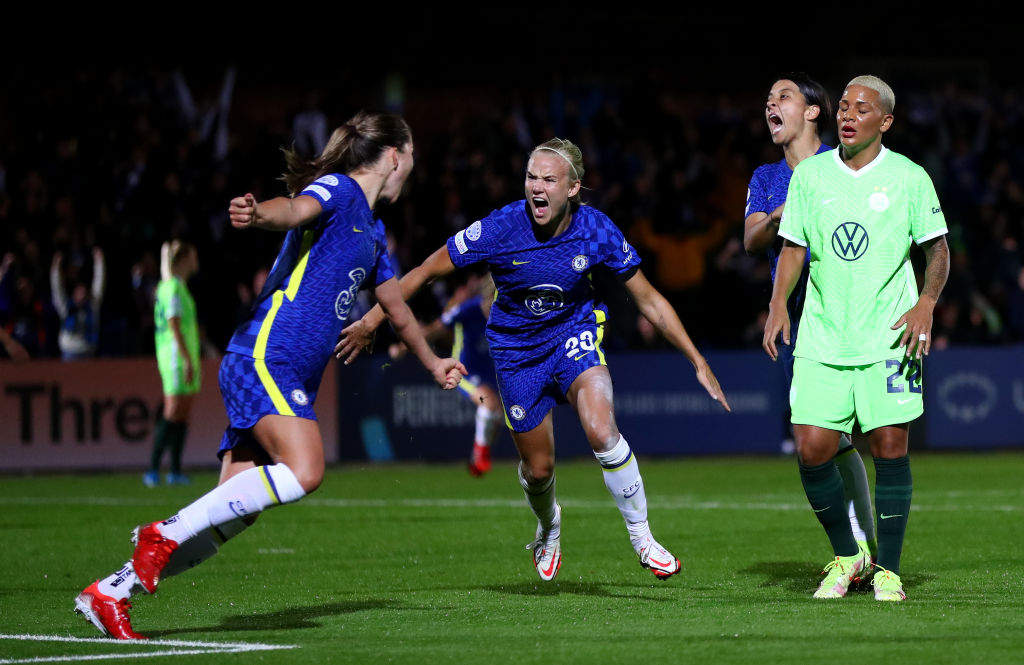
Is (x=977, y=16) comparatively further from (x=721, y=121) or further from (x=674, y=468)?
(x=674, y=468)

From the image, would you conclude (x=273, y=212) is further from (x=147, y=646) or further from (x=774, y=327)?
(x=774, y=327)

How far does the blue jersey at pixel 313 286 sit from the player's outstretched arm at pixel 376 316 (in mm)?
412

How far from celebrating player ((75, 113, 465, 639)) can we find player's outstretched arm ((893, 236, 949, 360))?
1.97 metres

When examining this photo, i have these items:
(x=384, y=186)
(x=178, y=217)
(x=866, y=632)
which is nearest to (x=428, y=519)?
(x=384, y=186)

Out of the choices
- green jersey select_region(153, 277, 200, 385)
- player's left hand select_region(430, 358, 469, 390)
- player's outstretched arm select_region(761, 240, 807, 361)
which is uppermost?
player's outstretched arm select_region(761, 240, 807, 361)

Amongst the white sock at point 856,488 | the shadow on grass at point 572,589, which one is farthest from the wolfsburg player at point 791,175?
the shadow on grass at point 572,589

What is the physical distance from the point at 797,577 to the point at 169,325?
8.99m

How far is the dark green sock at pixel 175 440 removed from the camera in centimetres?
1588

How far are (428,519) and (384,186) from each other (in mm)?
5549

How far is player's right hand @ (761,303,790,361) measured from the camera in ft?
22.6

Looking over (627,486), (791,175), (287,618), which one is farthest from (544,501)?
(791,175)

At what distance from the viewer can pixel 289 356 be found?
637 cm

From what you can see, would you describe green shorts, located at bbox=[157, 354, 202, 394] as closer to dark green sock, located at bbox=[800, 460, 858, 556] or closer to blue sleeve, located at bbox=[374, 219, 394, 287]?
blue sleeve, located at bbox=[374, 219, 394, 287]

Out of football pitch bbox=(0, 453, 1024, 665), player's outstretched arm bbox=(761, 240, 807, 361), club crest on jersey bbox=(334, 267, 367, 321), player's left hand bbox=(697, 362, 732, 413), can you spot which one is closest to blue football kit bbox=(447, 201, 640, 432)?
player's left hand bbox=(697, 362, 732, 413)
